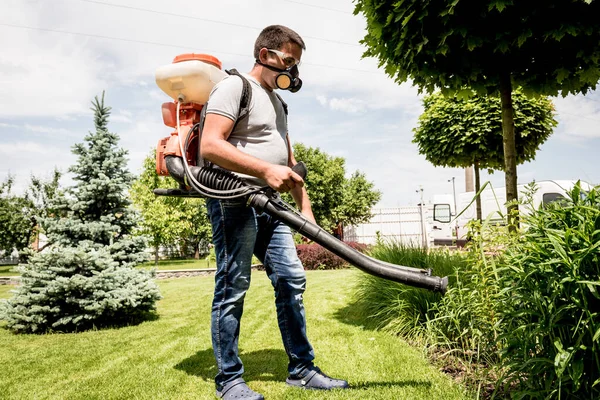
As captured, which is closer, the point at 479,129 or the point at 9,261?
the point at 479,129

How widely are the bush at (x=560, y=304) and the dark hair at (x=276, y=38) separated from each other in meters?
1.56

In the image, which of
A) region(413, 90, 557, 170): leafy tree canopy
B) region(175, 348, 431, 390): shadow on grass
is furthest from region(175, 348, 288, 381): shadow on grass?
region(413, 90, 557, 170): leafy tree canopy

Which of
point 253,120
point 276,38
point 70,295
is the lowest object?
point 70,295

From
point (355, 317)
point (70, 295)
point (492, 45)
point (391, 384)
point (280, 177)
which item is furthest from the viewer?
point (70, 295)

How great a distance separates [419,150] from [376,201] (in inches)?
736

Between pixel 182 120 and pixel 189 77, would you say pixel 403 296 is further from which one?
pixel 189 77

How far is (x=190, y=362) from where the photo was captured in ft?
10.4

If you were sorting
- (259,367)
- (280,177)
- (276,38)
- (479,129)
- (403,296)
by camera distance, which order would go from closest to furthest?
(280,177)
(276,38)
(259,367)
(403,296)
(479,129)

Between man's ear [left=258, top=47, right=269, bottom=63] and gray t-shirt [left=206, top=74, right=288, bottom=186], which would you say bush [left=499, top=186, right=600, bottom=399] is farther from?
man's ear [left=258, top=47, right=269, bottom=63]

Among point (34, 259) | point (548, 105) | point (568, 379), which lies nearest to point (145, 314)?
point (34, 259)

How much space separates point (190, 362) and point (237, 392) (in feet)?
3.56

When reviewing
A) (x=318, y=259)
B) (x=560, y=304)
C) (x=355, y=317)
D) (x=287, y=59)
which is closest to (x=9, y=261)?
(x=318, y=259)

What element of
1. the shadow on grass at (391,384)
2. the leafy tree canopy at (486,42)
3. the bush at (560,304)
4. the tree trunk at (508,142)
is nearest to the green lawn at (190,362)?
the shadow on grass at (391,384)

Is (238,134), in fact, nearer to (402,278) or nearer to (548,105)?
(402,278)
